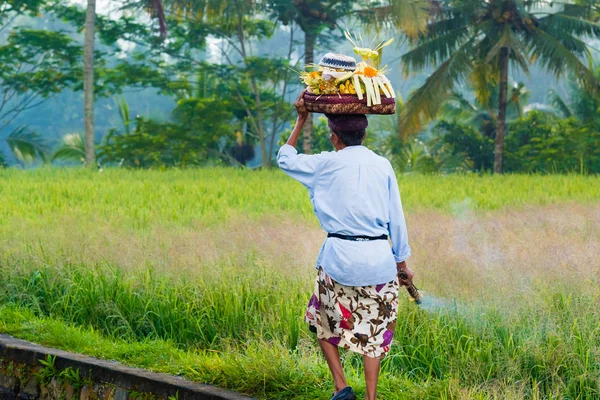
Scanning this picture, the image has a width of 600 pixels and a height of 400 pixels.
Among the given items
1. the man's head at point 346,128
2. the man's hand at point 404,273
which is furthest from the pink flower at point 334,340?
the man's head at point 346,128

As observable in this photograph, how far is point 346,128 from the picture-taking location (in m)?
4.09

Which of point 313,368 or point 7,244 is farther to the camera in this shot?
point 7,244

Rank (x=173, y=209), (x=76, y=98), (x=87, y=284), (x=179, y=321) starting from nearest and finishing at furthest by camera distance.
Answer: (x=179, y=321) → (x=87, y=284) → (x=173, y=209) → (x=76, y=98)

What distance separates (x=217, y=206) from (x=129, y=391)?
29.8 feet

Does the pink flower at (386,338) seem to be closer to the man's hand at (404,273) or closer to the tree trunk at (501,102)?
the man's hand at (404,273)

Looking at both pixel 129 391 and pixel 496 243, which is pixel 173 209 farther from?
pixel 129 391

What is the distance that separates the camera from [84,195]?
15.3 meters

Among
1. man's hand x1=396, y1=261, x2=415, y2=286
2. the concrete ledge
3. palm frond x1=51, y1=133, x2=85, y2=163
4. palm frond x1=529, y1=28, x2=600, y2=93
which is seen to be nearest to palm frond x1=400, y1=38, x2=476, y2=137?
palm frond x1=529, y1=28, x2=600, y2=93

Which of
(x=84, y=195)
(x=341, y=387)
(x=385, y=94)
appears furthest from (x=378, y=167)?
(x=84, y=195)

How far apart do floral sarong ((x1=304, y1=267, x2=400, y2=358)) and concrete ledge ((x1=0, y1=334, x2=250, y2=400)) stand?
88 centimetres

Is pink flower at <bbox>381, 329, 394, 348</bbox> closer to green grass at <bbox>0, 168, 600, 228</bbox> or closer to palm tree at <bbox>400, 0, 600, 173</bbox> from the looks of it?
green grass at <bbox>0, 168, 600, 228</bbox>

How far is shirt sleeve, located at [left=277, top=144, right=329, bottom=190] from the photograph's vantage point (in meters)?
4.10

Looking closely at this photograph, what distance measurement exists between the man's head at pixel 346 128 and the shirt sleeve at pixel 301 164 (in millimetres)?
104

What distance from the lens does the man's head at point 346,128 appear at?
4082mm
